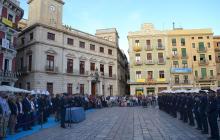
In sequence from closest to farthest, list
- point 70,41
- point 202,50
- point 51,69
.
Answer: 1. point 51,69
2. point 70,41
3. point 202,50

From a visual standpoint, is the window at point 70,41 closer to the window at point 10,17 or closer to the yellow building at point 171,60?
the window at point 10,17

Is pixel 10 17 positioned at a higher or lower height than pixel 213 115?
higher

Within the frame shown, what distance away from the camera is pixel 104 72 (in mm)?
42094

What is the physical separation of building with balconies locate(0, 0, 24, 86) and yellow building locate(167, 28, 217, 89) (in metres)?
28.3

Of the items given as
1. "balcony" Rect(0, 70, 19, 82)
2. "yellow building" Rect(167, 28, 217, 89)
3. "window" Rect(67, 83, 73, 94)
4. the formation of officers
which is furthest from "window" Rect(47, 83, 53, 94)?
the formation of officers

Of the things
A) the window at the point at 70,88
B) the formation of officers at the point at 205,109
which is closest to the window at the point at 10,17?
the window at the point at 70,88

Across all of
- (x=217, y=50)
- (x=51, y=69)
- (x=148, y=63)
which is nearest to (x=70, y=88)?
(x=51, y=69)

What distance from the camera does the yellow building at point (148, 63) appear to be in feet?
144

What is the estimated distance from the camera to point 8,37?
27.3m

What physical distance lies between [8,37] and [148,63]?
2583cm

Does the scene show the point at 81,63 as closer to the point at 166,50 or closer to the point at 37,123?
the point at 166,50

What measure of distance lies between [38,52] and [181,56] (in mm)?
26446

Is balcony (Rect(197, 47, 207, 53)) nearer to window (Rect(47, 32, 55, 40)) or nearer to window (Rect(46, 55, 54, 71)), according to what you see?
window (Rect(47, 32, 55, 40))

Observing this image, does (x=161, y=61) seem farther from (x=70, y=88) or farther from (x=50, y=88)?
(x=50, y=88)
